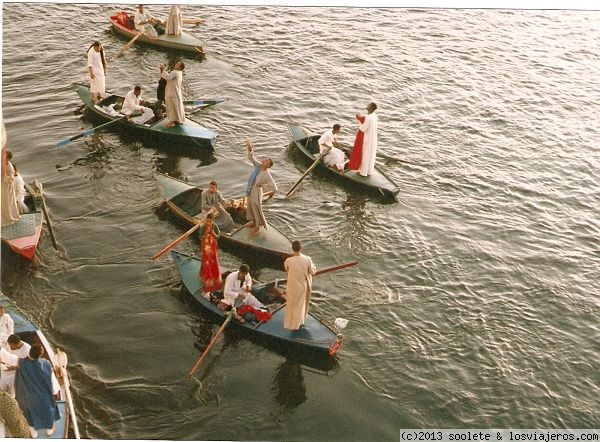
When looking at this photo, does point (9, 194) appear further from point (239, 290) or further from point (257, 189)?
point (239, 290)

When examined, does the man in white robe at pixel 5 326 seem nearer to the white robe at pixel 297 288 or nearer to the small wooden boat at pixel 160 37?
the white robe at pixel 297 288

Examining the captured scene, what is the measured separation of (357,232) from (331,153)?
2.95 metres

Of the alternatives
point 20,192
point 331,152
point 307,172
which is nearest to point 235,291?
point 307,172

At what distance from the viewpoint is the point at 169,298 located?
13.3m

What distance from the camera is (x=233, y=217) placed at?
15.4m

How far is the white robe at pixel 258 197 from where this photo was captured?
556 inches

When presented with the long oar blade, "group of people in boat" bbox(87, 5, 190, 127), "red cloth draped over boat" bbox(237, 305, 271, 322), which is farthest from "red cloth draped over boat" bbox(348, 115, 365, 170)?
"red cloth draped over boat" bbox(237, 305, 271, 322)

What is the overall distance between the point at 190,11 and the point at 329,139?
47.9 feet

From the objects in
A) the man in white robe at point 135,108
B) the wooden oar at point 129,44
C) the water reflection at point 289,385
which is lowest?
the water reflection at point 289,385

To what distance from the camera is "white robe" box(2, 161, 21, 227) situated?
1380 centimetres

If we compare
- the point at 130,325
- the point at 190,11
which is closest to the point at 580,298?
the point at 130,325

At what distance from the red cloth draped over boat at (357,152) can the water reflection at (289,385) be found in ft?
24.0

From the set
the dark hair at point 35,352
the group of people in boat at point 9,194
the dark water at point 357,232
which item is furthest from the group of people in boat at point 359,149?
the dark hair at point 35,352

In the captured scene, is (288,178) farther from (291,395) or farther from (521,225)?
(291,395)
